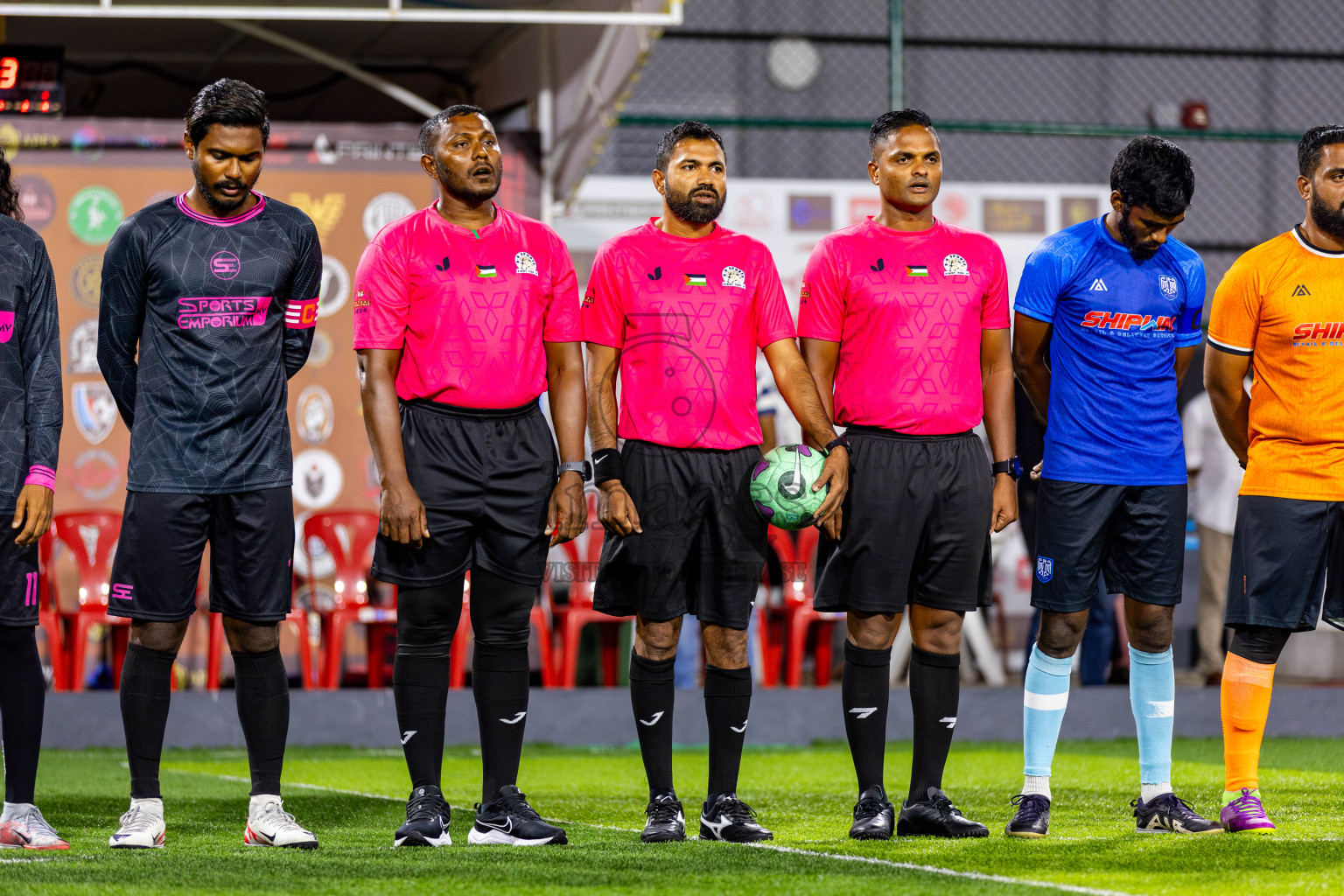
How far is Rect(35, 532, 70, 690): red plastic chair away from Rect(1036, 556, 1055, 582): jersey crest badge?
5.46 meters

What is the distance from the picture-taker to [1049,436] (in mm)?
4941

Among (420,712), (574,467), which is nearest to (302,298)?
(574,467)

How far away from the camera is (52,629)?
8328mm

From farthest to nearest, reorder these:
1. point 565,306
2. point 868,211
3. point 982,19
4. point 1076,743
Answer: point 982,19
point 868,211
point 1076,743
point 565,306

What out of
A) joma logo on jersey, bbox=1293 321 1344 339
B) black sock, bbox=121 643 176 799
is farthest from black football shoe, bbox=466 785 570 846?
joma logo on jersey, bbox=1293 321 1344 339

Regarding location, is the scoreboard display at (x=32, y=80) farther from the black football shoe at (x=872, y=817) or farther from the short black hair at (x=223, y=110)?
the black football shoe at (x=872, y=817)

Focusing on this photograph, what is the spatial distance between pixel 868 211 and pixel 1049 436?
584cm

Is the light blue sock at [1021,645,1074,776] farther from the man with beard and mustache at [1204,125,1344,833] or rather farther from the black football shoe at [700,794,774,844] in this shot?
the black football shoe at [700,794,774,844]

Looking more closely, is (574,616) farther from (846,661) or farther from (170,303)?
(170,303)

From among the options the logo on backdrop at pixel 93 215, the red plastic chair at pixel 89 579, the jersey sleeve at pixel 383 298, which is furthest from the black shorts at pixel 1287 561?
the logo on backdrop at pixel 93 215

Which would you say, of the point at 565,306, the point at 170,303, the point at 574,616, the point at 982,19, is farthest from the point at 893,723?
the point at 982,19

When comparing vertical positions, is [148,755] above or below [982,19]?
below

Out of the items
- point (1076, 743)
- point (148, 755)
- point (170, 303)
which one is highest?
point (170, 303)

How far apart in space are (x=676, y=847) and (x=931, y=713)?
89 cm
